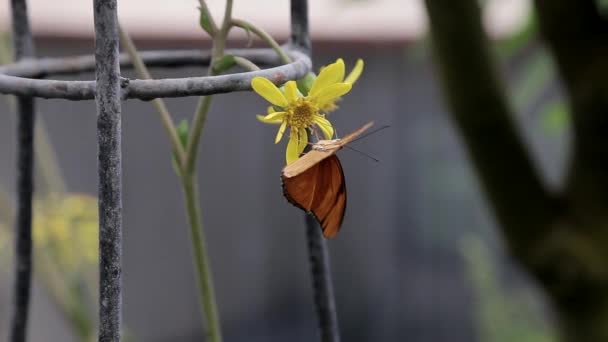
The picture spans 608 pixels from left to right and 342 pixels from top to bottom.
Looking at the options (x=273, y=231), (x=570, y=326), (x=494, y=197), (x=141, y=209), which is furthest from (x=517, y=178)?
(x=273, y=231)

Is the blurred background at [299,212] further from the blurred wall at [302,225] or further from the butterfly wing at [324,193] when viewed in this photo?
the butterfly wing at [324,193]

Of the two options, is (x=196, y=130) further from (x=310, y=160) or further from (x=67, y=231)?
(x=67, y=231)

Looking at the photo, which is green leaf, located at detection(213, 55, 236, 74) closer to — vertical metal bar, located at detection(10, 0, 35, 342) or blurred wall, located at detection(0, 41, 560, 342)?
vertical metal bar, located at detection(10, 0, 35, 342)

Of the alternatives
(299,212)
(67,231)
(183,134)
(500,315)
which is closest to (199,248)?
(183,134)

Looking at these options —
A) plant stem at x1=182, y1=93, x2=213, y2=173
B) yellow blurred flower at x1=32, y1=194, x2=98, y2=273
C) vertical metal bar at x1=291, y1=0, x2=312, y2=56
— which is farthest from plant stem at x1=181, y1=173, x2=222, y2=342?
yellow blurred flower at x1=32, y1=194, x2=98, y2=273

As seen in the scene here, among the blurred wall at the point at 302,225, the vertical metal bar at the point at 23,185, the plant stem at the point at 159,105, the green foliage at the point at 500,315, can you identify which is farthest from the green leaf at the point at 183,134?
the blurred wall at the point at 302,225
